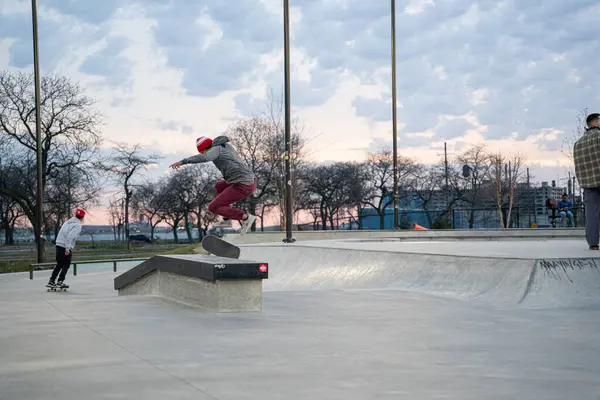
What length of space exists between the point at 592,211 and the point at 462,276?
238 cm

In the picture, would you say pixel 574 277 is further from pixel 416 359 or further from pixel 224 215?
pixel 224 215

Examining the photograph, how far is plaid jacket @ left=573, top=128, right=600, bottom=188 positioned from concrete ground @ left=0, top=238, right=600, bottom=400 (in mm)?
2765

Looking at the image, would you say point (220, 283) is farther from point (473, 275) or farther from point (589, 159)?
point (589, 159)

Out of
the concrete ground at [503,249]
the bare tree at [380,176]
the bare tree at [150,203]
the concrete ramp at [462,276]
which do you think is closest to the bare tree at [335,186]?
the bare tree at [380,176]

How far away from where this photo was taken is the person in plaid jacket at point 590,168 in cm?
954

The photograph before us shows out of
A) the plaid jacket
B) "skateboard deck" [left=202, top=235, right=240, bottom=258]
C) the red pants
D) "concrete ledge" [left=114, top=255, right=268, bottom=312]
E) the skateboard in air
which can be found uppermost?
the plaid jacket

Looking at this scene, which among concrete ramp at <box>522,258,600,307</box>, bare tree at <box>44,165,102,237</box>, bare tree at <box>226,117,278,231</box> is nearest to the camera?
concrete ramp at <box>522,258,600,307</box>

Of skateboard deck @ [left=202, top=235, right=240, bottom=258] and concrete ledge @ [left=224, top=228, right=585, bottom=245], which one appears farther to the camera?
concrete ledge @ [left=224, top=228, right=585, bottom=245]

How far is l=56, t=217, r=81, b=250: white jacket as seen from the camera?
13.9 metres

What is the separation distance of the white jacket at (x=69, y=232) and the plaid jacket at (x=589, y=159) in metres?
9.60

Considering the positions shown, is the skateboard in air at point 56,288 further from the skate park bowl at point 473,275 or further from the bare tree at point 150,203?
the bare tree at point 150,203

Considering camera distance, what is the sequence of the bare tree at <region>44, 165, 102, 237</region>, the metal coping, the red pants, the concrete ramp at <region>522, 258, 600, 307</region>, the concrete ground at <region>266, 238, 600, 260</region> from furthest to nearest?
the bare tree at <region>44, 165, 102, 237</region> → the red pants → the concrete ground at <region>266, 238, 600, 260</region> → the concrete ramp at <region>522, 258, 600, 307</region> → the metal coping

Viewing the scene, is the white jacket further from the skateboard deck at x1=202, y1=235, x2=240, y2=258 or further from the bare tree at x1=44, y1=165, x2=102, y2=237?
the bare tree at x1=44, y1=165, x2=102, y2=237

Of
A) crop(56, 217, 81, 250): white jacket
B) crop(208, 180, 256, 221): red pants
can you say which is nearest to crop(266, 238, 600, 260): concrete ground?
crop(208, 180, 256, 221): red pants
